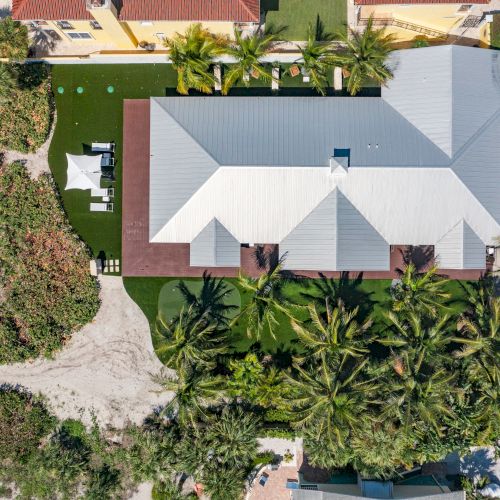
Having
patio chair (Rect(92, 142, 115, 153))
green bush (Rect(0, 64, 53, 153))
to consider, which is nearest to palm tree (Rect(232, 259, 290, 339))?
patio chair (Rect(92, 142, 115, 153))

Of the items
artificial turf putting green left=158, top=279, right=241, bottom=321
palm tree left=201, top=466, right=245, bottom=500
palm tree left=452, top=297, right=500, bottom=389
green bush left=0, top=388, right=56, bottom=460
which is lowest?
palm tree left=201, top=466, right=245, bottom=500

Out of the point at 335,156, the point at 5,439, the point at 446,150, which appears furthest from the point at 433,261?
the point at 5,439

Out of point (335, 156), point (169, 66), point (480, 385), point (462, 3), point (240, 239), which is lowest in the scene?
point (480, 385)

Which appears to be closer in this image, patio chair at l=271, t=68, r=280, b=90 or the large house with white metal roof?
the large house with white metal roof

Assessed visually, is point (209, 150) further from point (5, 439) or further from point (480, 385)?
point (5, 439)

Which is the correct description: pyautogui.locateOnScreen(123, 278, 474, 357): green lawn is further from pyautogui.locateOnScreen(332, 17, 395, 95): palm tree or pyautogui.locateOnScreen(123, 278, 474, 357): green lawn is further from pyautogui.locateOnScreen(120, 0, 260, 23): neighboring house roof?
pyautogui.locateOnScreen(120, 0, 260, 23): neighboring house roof

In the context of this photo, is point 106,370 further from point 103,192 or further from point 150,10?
point 150,10

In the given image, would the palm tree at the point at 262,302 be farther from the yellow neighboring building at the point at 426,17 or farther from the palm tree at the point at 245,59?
the yellow neighboring building at the point at 426,17
